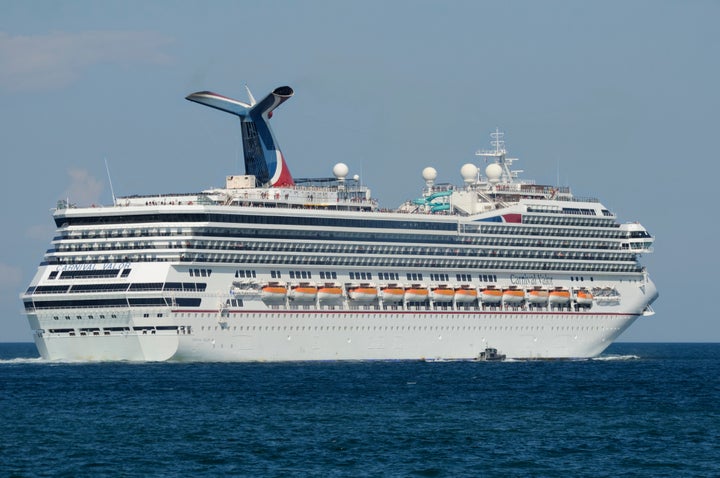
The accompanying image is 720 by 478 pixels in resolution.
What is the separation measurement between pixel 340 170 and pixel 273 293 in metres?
20.8

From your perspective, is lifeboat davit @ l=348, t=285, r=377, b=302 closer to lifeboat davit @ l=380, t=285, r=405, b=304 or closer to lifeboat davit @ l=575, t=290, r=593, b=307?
lifeboat davit @ l=380, t=285, r=405, b=304

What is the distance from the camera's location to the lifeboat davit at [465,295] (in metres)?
120

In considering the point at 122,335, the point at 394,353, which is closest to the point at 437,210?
the point at 394,353

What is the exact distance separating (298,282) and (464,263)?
1865 centimetres

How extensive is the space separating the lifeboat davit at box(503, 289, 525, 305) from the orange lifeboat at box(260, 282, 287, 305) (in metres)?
23.9

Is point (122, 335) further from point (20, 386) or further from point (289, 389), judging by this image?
point (289, 389)

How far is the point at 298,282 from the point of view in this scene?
11012 centimetres

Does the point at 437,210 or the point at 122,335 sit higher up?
the point at 437,210

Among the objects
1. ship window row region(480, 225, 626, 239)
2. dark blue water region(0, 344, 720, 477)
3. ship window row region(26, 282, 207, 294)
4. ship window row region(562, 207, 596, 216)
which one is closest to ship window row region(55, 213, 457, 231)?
ship window row region(26, 282, 207, 294)

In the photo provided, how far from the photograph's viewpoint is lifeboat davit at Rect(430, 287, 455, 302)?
388 feet

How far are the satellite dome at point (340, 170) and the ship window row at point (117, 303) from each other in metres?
26.2

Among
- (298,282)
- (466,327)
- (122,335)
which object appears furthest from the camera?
(466,327)

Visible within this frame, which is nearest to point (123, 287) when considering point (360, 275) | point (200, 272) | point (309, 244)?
point (200, 272)

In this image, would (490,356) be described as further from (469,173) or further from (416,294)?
(469,173)
